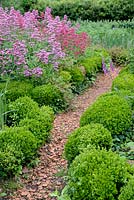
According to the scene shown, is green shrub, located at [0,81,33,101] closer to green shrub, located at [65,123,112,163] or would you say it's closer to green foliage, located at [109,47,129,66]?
green shrub, located at [65,123,112,163]

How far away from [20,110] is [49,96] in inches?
40.6

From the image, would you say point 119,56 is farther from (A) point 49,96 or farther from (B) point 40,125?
(B) point 40,125

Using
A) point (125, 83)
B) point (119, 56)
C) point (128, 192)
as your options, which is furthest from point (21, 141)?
→ point (119, 56)

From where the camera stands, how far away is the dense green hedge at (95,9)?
57.8 ft

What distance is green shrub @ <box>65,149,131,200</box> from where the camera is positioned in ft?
11.4

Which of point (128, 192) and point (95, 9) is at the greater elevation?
point (128, 192)

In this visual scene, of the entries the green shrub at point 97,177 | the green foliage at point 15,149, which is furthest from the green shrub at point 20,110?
the green shrub at point 97,177

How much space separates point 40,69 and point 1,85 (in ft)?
2.06

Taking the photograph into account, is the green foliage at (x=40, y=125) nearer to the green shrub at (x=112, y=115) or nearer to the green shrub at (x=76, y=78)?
the green shrub at (x=112, y=115)

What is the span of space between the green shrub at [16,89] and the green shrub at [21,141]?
155 centimetres

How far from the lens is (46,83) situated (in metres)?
6.75

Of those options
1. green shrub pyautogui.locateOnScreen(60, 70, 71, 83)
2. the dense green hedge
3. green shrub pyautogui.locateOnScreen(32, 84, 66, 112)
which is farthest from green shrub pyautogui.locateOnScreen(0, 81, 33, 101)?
the dense green hedge

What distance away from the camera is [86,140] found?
4.27 meters

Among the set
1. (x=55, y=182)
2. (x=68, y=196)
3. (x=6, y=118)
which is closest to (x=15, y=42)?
(x=6, y=118)
